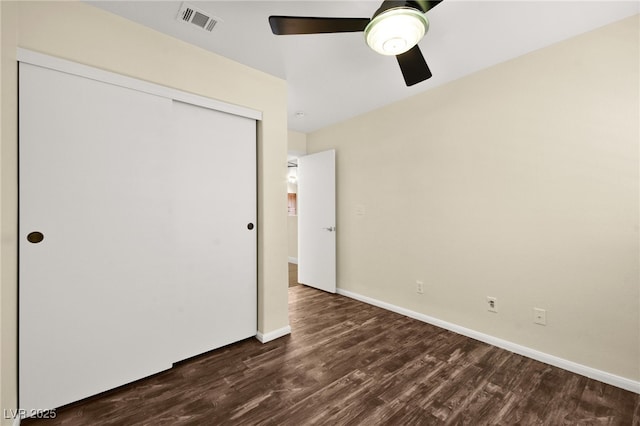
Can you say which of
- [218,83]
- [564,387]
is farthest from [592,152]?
[218,83]

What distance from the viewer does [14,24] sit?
1499 millimetres

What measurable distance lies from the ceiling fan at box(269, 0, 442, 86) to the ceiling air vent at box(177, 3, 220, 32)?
0.69 meters

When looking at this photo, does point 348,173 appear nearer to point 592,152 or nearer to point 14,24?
point 592,152

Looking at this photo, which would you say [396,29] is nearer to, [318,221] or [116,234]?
[116,234]

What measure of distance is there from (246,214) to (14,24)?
1.77 m

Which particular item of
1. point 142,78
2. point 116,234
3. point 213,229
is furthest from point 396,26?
point 116,234

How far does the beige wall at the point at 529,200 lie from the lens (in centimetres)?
191

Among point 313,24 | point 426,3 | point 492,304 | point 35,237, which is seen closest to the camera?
point 426,3

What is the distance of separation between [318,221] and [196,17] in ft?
9.42

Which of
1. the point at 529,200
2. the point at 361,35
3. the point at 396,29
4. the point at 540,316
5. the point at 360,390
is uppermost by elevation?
the point at 361,35

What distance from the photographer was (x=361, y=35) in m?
2.01

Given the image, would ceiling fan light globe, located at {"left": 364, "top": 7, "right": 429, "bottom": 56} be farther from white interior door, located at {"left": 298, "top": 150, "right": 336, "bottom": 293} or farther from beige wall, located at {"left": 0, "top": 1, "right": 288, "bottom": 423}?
white interior door, located at {"left": 298, "top": 150, "right": 336, "bottom": 293}

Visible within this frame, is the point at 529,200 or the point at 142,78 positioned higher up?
the point at 142,78

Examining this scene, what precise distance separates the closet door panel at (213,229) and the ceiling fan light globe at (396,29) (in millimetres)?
1432
